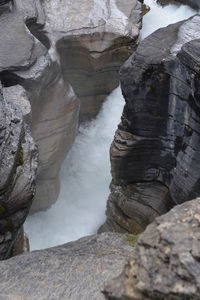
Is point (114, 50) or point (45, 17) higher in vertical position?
point (45, 17)

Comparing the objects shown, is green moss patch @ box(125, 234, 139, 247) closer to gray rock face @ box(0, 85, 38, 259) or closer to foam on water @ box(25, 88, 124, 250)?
gray rock face @ box(0, 85, 38, 259)

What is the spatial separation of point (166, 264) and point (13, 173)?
16.5 ft

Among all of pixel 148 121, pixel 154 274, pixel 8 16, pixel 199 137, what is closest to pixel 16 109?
pixel 148 121

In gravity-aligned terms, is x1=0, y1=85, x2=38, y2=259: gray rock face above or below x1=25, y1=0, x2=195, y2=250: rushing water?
above

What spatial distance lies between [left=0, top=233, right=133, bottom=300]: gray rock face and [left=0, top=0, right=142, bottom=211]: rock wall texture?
5961mm

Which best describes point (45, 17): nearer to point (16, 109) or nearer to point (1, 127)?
point (16, 109)

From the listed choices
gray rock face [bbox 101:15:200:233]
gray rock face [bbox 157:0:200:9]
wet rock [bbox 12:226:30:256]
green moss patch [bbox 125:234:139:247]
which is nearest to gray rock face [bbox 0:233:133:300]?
green moss patch [bbox 125:234:139:247]

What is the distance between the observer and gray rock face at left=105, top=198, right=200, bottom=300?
351cm

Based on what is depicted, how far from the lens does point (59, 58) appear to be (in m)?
13.6

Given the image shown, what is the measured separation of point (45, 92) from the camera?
12.4 m

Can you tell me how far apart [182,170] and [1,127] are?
3807mm

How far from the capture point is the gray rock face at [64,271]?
18.7 feet

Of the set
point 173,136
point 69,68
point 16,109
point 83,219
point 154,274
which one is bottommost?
point 83,219

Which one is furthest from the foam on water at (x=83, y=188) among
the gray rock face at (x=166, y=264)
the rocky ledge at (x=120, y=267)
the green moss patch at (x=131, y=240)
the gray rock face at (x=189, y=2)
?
the gray rock face at (x=166, y=264)
